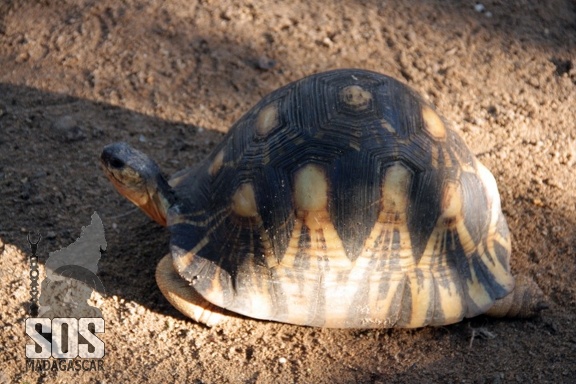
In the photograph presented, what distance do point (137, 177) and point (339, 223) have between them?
1.17 m

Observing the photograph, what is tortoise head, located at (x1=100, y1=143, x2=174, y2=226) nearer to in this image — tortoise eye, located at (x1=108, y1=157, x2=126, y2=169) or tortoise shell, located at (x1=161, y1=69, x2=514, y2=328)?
tortoise eye, located at (x1=108, y1=157, x2=126, y2=169)

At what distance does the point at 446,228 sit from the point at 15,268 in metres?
2.38

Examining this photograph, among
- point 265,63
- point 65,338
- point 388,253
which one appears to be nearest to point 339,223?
point 388,253

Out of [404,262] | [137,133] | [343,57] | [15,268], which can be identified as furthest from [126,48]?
[404,262]

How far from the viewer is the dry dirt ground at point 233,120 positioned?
385 centimetres

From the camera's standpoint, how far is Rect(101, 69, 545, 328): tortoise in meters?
3.73

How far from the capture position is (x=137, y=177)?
412 centimetres

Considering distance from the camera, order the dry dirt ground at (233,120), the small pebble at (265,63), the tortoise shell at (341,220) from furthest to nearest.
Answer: the small pebble at (265,63)
the dry dirt ground at (233,120)
the tortoise shell at (341,220)

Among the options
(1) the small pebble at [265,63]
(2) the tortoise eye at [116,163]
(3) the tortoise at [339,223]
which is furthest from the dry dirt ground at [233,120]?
(2) the tortoise eye at [116,163]

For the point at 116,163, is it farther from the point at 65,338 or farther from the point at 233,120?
the point at 233,120

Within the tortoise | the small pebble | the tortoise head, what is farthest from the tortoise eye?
the small pebble

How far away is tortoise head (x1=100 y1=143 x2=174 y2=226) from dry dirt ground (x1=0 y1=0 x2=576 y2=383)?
A: 383mm

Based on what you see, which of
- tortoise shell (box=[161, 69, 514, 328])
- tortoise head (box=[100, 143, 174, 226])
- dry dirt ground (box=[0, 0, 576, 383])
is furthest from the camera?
tortoise head (box=[100, 143, 174, 226])

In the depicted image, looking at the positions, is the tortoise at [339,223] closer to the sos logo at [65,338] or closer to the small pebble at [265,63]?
the sos logo at [65,338]
